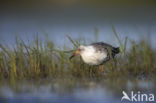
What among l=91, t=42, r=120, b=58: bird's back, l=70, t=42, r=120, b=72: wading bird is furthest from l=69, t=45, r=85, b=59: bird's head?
l=91, t=42, r=120, b=58: bird's back

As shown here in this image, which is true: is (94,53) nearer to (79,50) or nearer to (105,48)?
(79,50)

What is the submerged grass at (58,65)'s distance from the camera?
8.04 metres

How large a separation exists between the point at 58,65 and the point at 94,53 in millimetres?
978

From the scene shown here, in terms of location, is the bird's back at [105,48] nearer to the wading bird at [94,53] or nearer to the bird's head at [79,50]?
the wading bird at [94,53]

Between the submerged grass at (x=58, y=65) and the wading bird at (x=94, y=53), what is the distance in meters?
0.23

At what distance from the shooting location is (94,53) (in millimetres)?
8258

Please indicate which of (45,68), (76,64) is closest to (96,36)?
(76,64)

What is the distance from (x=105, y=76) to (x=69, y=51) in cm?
117

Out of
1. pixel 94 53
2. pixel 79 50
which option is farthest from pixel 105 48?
pixel 79 50

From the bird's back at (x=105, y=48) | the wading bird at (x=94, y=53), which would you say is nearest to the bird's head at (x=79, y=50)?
the wading bird at (x=94, y=53)

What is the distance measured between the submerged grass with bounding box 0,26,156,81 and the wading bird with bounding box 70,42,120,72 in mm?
229

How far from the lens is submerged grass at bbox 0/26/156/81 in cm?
804

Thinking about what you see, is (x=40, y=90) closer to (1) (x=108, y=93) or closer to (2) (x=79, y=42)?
(1) (x=108, y=93)

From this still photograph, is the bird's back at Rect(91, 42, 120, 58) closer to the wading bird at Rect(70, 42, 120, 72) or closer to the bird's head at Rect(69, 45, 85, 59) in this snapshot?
the wading bird at Rect(70, 42, 120, 72)
